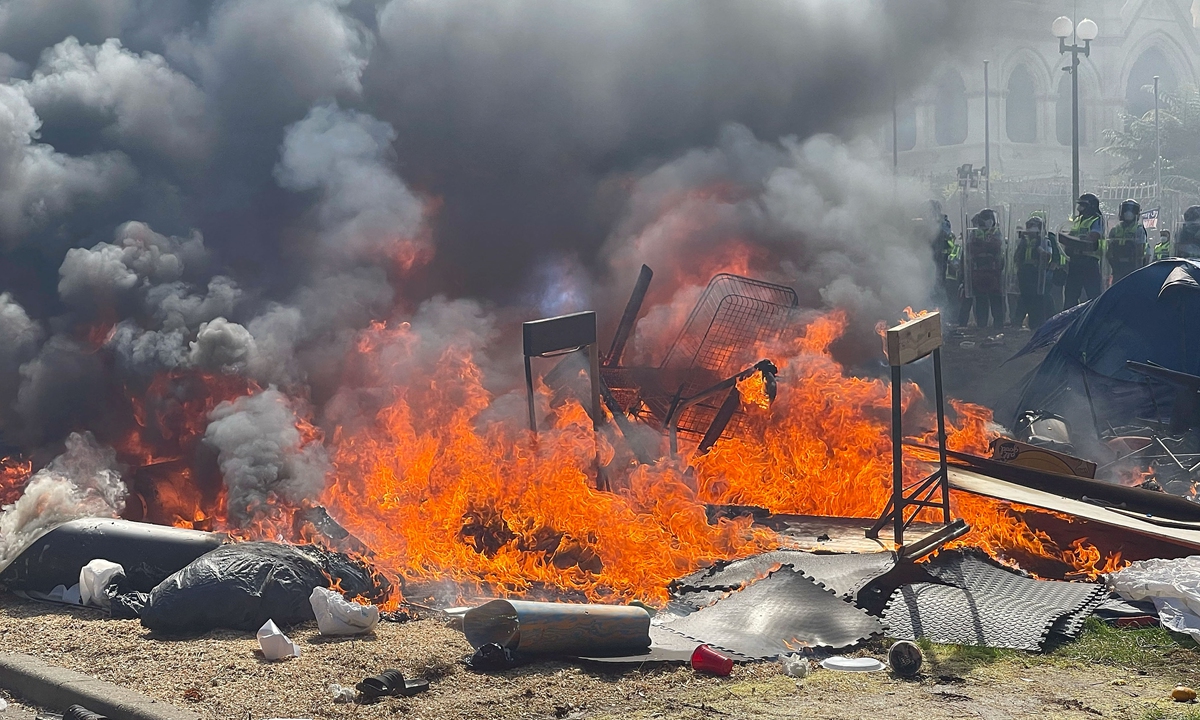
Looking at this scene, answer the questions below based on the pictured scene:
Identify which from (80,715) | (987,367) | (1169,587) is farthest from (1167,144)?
(80,715)

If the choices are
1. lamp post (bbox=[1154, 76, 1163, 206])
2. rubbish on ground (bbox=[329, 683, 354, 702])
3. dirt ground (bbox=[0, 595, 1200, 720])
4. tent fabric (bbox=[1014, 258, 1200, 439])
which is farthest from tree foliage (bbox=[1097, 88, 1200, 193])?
rubbish on ground (bbox=[329, 683, 354, 702])

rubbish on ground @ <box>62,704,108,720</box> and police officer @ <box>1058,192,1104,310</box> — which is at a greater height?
police officer @ <box>1058,192,1104,310</box>

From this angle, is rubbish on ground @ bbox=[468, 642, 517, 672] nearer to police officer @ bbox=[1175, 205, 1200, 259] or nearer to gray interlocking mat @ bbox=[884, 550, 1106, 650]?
gray interlocking mat @ bbox=[884, 550, 1106, 650]

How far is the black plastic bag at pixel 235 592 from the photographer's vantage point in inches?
270

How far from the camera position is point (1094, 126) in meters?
55.0

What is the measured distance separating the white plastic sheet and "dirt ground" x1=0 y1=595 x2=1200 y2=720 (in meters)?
0.29

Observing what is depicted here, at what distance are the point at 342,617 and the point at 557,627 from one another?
4.66 ft

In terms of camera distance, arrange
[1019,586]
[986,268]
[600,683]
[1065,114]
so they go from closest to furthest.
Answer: [600,683] < [1019,586] < [986,268] < [1065,114]

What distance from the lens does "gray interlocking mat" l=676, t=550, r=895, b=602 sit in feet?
23.2

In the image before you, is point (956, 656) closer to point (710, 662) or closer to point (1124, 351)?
point (710, 662)

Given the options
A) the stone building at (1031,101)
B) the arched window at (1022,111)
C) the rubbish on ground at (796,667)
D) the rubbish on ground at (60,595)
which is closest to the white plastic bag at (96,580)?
the rubbish on ground at (60,595)

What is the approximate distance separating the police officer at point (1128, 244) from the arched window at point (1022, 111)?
1453 inches

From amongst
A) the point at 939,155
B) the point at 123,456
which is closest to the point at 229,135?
the point at 123,456

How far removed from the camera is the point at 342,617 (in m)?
6.70
